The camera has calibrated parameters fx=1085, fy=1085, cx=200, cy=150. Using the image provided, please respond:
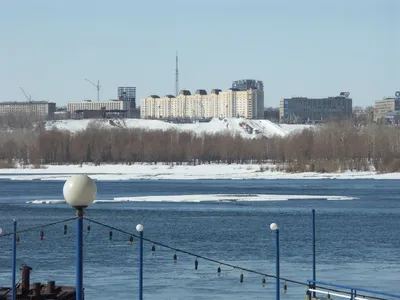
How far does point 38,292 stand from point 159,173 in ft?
296

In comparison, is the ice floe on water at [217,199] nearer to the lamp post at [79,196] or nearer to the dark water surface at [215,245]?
the dark water surface at [215,245]

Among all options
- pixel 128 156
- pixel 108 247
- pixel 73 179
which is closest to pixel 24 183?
pixel 128 156

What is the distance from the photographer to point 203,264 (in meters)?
32.2

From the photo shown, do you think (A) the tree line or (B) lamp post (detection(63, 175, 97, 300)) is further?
(A) the tree line

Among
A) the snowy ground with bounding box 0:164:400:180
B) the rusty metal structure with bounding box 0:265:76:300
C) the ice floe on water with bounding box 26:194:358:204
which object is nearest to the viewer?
the rusty metal structure with bounding box 0:265:76:300

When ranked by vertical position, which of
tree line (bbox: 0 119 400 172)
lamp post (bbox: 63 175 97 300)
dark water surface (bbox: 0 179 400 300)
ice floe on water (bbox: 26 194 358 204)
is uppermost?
tree line (bbox: 0 119 400 172)

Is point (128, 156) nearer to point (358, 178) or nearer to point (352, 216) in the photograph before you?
point (358, 178)

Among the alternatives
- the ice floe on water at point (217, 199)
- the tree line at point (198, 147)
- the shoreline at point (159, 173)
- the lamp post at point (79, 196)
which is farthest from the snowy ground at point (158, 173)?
the lamp post at point (79, 196)

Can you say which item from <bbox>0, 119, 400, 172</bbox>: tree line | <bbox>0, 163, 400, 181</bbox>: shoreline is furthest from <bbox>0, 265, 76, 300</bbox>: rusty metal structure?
<bbox>0, 119, 400, 172</bbox>: tree line

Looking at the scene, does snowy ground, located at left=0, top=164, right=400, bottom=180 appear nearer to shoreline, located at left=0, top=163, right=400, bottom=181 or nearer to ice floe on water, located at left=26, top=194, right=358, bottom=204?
shoreline, located at left=0, top=163, right=400, bottom=181

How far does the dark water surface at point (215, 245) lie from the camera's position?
91.2 ft

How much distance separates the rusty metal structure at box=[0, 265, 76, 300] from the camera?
21422 mm

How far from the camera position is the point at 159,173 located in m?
112

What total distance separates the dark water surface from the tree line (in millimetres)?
44080
